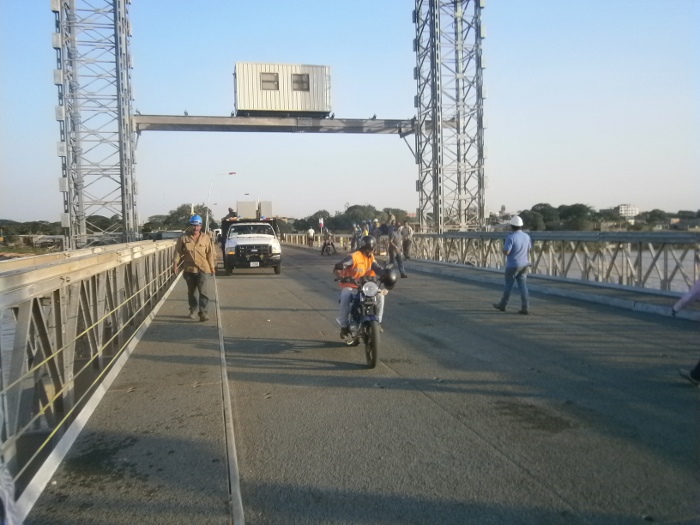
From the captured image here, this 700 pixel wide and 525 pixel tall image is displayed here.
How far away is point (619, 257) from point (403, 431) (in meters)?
12.4

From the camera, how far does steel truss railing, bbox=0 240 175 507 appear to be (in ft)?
14.6

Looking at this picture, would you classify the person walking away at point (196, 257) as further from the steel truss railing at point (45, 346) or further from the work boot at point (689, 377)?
the work boot at point (689, 377)

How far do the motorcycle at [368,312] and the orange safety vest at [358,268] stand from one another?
71mm

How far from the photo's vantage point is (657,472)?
4.66m

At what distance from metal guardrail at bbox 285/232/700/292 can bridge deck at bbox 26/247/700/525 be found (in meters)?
3.85

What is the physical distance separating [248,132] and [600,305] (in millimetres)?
26720

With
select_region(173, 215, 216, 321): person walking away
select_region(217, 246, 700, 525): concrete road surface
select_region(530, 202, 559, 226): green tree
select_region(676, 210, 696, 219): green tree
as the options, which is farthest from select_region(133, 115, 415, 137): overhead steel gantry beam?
select_region(217, 246, 700, 525): concrete road surface

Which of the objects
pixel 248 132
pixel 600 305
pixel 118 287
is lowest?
pixel 600 305

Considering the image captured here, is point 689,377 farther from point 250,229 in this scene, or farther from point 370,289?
point 250,229

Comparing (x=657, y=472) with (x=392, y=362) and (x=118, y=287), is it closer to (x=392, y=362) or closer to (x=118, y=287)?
(x=392, y=362)

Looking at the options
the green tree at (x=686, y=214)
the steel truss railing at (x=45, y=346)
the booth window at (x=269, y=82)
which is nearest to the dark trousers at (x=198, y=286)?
the steel truss railing at (x=45, y=346)

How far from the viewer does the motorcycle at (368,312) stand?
7.94m

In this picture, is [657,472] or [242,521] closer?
[242,521]

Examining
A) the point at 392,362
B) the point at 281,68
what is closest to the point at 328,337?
the point at 392,362
